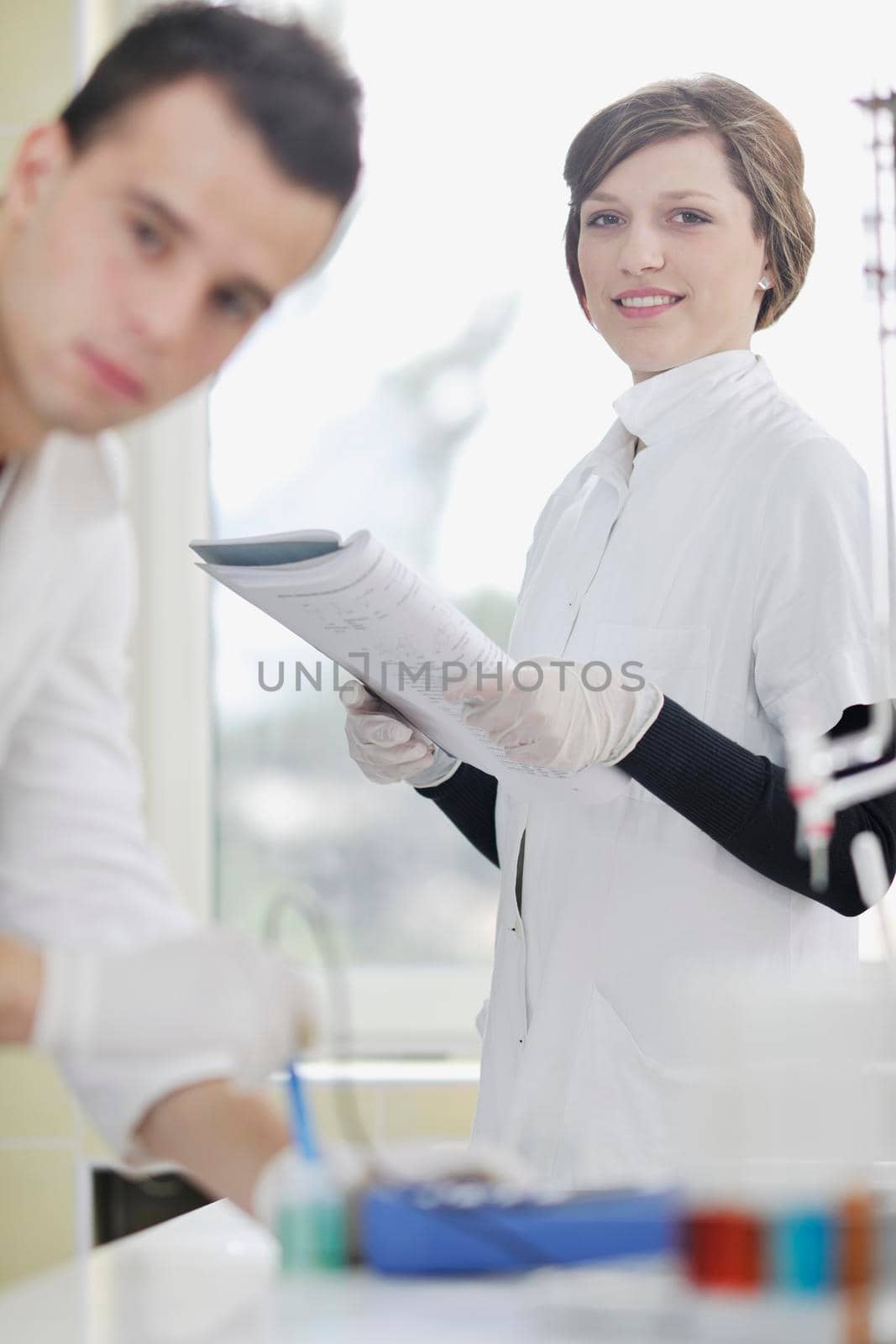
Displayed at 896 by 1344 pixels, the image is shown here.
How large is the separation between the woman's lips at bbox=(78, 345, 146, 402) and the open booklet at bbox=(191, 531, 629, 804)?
13 cm

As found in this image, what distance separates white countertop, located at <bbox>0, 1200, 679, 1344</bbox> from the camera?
2.26 ft

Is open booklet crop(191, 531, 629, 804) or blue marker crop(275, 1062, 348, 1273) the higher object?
open booklet crop(191, 531, 629, 804)

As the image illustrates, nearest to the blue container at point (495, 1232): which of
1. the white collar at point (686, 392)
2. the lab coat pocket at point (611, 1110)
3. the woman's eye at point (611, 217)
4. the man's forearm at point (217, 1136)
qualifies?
the man's forearm at point (217, 1136)

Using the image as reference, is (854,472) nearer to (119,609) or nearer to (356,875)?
(119,609)

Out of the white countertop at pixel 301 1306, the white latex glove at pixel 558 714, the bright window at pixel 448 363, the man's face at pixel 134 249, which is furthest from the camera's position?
the bright window at pixel 448 363

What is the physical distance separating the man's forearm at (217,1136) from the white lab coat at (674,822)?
433 mm

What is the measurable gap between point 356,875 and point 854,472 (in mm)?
930

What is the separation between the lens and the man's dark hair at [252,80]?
0.87m

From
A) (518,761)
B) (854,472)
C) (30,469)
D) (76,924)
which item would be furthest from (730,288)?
(76,924)

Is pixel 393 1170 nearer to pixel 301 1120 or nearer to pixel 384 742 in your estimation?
pixel 301 1120

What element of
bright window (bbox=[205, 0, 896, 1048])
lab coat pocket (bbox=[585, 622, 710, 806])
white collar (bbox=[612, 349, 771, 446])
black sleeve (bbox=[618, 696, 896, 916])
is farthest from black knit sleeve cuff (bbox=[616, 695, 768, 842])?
bright window (bbox=[205, 0, 896, 1048])

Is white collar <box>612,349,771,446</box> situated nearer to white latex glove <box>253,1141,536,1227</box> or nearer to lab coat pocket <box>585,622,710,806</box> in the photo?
lab coat pocket <box>585,622,710,806</box>

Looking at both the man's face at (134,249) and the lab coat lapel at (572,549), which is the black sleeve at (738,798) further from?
the man's face at (134,249)

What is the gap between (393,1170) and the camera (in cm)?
81
